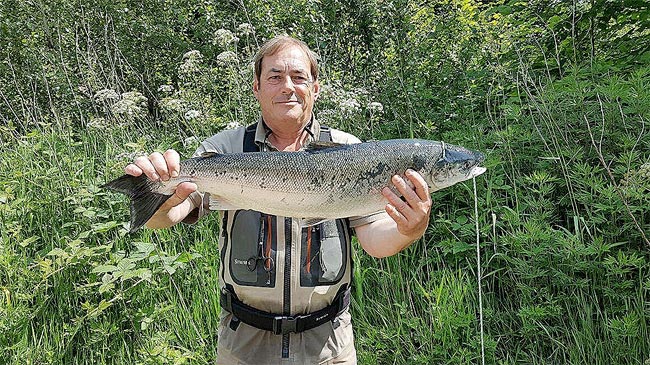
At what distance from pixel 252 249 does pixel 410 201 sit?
74 centimetres

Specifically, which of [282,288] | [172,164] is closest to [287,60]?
[172,164]

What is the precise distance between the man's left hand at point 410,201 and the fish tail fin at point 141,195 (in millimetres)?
966

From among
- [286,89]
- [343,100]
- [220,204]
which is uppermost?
[286,89]

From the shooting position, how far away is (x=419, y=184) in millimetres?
2434

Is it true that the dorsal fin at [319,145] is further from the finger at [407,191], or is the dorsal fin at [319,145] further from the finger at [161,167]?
the finger at [161,167]

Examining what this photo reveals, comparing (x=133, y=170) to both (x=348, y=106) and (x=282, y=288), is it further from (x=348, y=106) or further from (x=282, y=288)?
(x=348, y=106)

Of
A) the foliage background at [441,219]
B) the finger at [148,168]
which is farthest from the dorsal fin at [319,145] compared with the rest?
the foliage background at [441,219]

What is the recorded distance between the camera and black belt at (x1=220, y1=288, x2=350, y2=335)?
103 inches

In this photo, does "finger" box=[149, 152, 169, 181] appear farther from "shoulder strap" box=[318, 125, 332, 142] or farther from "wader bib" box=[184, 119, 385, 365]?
"shoulder strap" box=[318, 125, 332, 142]

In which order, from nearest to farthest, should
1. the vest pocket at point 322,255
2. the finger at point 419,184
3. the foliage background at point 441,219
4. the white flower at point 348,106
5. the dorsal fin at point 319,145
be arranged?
the finger at point 419,184, the dorsal fin at point 319,145, the vest pocket at point 322,255, the foliage background at point 441,219, the white flower at point 348,106

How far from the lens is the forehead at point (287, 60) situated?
9.05 ft

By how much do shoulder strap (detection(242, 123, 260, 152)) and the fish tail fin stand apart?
0.50 meters

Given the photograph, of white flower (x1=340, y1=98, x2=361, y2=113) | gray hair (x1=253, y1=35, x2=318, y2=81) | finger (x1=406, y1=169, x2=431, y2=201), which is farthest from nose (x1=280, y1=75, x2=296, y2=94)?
white flower (x1=340, y1=98, x2=361, y2=113)

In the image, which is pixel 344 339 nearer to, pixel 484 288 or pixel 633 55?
pixel 484 288
